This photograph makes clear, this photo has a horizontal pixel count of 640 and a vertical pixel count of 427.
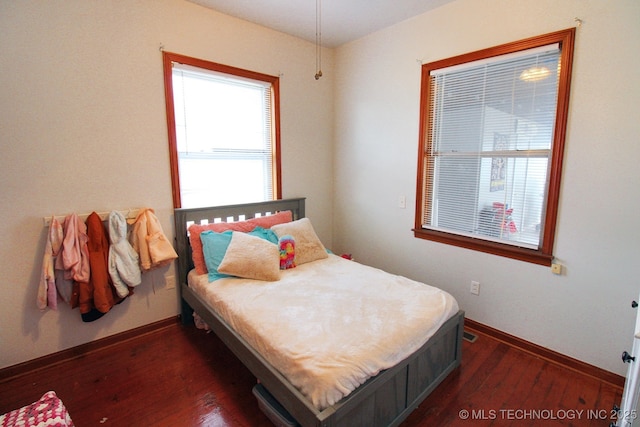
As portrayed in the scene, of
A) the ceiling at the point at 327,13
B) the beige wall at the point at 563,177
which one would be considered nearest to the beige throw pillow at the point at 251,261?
the beige wall at the point at 563,177

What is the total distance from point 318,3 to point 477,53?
4.22ft

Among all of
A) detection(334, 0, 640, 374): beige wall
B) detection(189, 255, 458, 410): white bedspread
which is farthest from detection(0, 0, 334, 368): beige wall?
detection(334, 0, 640, 374): beige wall

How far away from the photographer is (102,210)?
2252 mm

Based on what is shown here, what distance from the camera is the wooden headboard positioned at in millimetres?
2586

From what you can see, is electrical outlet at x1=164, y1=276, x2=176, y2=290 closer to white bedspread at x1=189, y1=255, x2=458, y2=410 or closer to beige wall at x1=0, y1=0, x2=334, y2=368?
beige wall at x1=0, y1=0, x2=334, y2=368

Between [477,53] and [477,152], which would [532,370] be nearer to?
[477,152]

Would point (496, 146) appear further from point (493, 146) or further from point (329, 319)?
point (329, 319)

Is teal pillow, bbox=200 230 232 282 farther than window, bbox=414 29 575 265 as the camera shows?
Yes

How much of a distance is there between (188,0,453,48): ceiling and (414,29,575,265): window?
530mm

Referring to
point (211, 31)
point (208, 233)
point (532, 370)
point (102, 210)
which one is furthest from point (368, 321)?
point (211, 31)

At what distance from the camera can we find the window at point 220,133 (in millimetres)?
2539

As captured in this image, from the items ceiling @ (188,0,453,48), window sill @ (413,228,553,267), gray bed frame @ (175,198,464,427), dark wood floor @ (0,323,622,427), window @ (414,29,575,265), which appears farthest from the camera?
ceiling @ (188,0,453,48)

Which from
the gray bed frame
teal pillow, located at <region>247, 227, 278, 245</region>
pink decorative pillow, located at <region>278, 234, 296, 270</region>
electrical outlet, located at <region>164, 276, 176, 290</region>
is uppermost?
teal pillow, located at <region>247, 227, 278, 245</region>

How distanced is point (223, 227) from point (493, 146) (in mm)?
2261
